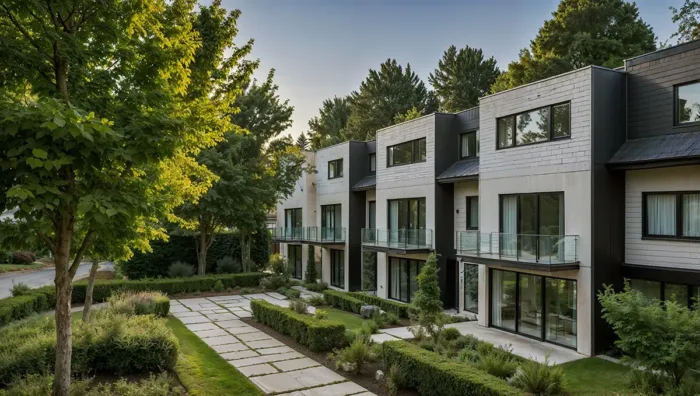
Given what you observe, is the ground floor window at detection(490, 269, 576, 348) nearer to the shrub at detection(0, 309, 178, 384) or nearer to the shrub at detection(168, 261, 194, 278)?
the shrub at detection(0, 309, 178, 384)

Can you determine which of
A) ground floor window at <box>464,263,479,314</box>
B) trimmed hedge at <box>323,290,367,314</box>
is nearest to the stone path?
trimmed hedge at <box>323,290,367,314</box>

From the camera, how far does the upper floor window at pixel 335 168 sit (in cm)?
2594

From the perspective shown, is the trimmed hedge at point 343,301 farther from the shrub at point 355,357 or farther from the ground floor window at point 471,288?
the shrub at point 355,357

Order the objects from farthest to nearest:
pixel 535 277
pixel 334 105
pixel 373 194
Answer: pixel 334 105, pixel 373 194, pixel 535 277

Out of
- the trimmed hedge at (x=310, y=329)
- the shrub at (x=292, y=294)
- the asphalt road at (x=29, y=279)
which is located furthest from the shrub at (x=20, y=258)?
the trimmed hedge at (x=310, y=329)

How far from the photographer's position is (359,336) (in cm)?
1161

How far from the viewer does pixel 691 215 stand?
1124 centimetres

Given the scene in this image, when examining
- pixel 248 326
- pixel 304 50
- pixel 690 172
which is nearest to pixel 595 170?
pixel 690 172

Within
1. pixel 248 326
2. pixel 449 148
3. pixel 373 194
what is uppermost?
pixel 449 148

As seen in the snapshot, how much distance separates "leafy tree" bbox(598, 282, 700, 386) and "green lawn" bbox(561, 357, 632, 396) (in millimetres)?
765

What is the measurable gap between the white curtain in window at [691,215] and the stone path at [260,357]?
873 cm

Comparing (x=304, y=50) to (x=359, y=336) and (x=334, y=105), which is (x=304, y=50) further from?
(x=334, y=105)

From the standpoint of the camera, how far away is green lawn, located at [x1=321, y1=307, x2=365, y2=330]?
15.3 meters

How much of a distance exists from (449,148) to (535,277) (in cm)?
674
